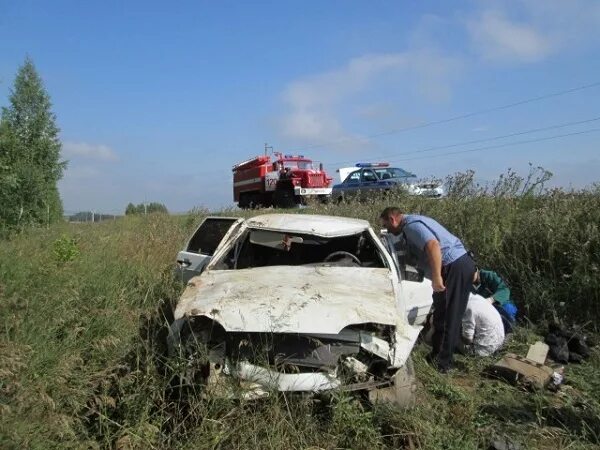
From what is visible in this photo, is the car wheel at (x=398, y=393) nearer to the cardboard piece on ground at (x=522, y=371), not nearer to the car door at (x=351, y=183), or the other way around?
the cardboard piece on ground at (x=522, y=371)

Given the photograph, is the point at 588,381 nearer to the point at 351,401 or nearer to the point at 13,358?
the point at 351,401

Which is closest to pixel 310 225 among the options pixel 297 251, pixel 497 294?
pixel 297 251

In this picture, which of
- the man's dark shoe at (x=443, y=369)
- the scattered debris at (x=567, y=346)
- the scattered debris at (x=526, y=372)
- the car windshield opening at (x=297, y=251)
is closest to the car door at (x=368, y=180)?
the scattered debris at (x=567, y=346)

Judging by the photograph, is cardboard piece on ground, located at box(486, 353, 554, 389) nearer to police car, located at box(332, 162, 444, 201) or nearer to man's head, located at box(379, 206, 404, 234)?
man's head, located at box(379, 206, 404, 234)

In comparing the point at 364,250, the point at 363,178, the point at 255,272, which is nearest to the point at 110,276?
the point at 255,272

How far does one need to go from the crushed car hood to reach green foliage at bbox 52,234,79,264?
1721 millimetres

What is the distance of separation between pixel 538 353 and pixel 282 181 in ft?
62.5

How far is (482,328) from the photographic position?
5816mm

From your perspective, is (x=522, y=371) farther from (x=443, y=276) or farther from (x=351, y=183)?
(x=351, y=183)

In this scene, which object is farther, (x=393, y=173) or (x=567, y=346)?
(x=393, y=173)

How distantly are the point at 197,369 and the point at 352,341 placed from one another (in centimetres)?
111

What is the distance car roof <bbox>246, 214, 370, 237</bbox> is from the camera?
5.19 meters

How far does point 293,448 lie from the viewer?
134 inches

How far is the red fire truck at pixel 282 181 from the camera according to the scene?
22719mm
